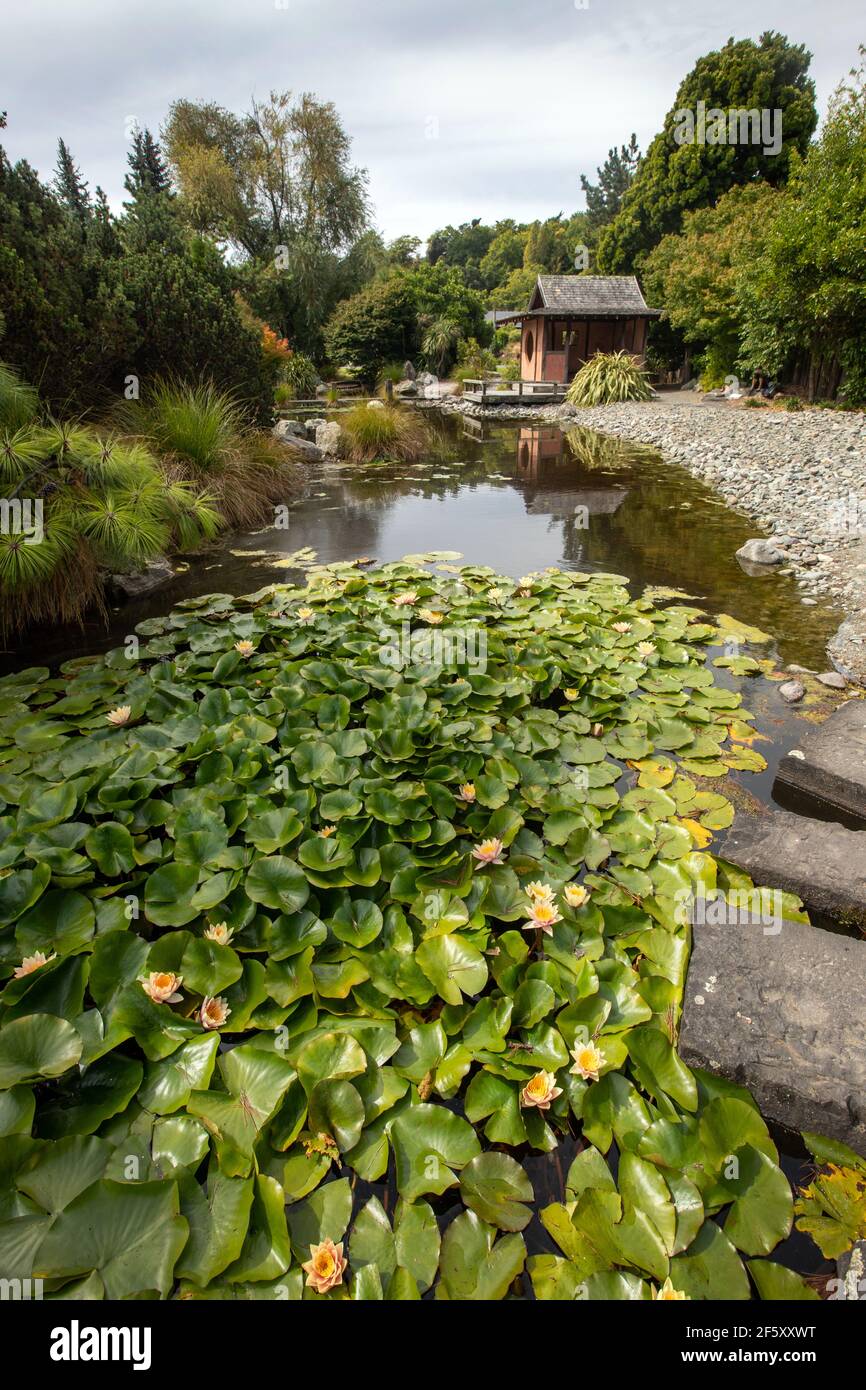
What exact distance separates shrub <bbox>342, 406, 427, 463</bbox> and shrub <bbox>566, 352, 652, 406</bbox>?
8.56 metres

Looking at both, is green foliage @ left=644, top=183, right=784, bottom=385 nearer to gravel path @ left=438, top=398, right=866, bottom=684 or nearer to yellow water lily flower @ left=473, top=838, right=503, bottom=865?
gravel path @ left=438, top=398, right=866, bottom=684

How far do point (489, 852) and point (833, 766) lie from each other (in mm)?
1435

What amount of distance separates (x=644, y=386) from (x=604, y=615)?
16.2 metres

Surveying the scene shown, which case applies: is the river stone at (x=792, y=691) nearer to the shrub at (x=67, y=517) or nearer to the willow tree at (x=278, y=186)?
the shrub at (x=67, y=517)

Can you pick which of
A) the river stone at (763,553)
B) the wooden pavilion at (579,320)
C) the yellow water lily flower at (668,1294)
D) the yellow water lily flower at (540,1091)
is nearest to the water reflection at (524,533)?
the river stone at (763,553)

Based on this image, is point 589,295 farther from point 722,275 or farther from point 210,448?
point 210,448

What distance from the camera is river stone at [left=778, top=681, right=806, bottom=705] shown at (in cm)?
333

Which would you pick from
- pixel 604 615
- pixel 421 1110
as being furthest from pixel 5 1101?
pixel 604 615

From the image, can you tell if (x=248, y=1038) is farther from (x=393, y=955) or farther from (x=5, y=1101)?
(x=5, y=1101)

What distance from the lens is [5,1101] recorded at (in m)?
1.29

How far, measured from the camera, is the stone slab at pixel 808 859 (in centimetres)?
200

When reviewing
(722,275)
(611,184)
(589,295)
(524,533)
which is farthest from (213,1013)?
(611,184)

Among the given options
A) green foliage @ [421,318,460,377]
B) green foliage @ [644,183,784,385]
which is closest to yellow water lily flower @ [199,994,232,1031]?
green foliage @ [644,183,784,385]
